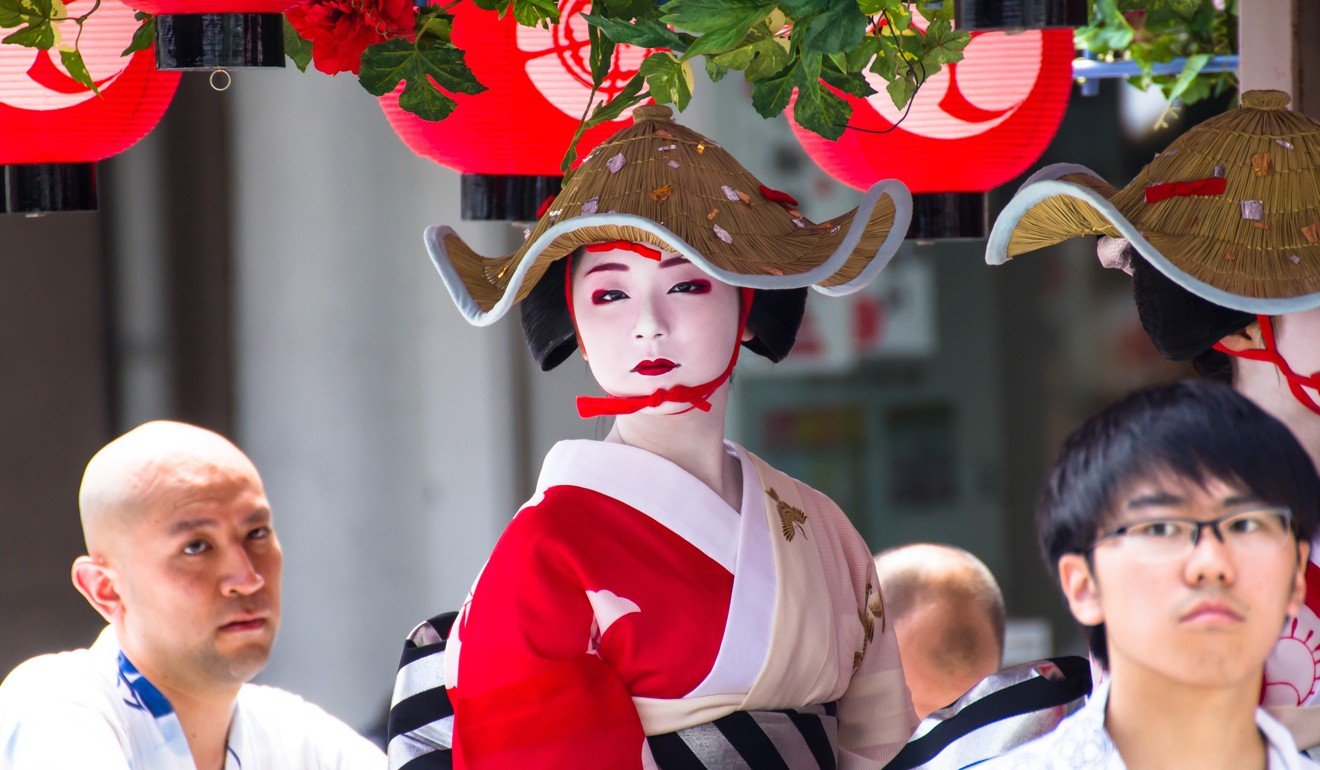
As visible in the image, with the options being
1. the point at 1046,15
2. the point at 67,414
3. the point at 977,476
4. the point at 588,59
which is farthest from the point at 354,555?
the point at 1046,15

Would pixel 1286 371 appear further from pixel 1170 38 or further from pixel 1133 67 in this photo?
pixel 1170 38

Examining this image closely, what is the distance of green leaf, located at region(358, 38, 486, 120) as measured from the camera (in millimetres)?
1872

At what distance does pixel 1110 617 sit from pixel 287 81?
3.25 meters

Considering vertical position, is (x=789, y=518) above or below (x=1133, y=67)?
below

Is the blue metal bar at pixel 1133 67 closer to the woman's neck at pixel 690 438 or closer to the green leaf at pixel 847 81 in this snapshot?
the green leaf at pixel 847 81

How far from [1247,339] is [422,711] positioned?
1062 millimetres

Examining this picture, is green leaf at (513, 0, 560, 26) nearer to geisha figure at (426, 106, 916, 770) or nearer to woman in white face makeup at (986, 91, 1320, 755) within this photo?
geisha figure at (426, 106, 916, 770)

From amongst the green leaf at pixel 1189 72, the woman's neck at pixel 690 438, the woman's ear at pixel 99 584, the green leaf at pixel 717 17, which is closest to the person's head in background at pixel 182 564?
the woman's ear at pixel 99 584

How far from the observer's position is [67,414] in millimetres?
3975

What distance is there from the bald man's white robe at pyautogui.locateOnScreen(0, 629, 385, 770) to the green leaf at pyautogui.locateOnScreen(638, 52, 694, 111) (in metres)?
1.21

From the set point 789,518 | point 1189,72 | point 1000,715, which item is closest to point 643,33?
point 789,518

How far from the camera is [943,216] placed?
2189 mm

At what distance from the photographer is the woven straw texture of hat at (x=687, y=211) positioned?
1839 millimetres

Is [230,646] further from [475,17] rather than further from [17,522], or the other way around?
[17,522]
